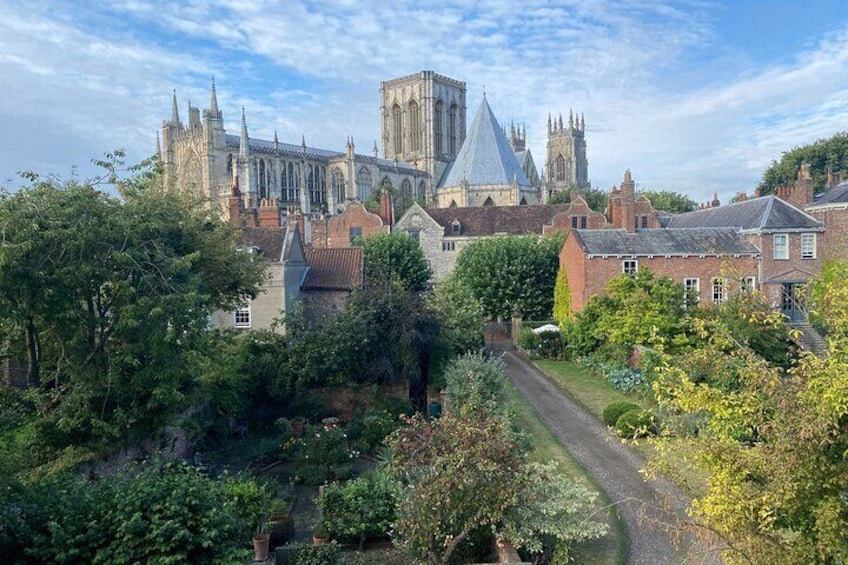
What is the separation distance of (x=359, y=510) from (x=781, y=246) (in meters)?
32.1

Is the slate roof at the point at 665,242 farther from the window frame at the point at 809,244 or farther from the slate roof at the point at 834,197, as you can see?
the slate roof at the point at 834,197

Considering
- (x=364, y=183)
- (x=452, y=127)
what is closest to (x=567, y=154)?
(x=452, y=127)

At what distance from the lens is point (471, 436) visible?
10.9 meters

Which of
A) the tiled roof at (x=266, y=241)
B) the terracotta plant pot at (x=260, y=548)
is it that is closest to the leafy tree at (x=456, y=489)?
the terracotta plant pot at (x=260, y=548)

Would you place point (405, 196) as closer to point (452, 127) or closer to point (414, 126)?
point (414, 126)

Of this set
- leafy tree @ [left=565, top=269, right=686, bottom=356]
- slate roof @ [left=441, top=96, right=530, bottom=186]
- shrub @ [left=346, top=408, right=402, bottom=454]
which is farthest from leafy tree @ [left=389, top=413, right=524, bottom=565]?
slate roof @ [left=441, top=96, right=530, bottom=186]

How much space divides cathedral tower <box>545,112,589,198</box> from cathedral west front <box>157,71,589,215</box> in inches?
8.1

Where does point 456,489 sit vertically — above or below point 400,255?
below

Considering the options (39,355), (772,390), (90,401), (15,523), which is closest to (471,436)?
(772,390)

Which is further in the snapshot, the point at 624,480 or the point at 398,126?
the point at 398,126

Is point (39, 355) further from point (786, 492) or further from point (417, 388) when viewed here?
point (786, 492)

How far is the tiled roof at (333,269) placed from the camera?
31016 mm

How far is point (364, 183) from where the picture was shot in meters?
95.2

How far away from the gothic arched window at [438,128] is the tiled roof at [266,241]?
78.2 m
